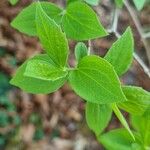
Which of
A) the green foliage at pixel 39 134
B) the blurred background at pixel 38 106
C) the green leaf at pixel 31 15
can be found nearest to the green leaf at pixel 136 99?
the green leaf at pixel 31 15

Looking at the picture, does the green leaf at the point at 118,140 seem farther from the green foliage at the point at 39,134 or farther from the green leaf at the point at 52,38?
the green foliage at the point at 39,134

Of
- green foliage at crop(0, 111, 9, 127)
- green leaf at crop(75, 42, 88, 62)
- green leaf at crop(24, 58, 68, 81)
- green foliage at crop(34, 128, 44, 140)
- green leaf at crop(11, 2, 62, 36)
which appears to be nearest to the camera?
green leaf at crop(24, 58, 68, 81)

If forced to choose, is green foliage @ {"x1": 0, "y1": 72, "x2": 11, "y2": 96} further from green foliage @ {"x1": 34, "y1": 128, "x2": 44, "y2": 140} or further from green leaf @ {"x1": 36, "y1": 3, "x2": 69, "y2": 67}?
green leaf @ {"x1": 36, "y1": 3, "x2": 69, "y2": 67}

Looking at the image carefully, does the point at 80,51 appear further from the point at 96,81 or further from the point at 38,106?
the point at 38,106

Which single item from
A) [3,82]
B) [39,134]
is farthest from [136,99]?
[39,134]

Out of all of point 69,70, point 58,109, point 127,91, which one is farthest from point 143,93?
point 58,109

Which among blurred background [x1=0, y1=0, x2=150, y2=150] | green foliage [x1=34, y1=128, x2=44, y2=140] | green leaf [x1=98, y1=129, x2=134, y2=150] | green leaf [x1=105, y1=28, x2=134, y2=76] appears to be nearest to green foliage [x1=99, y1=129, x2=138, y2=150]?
green leaf [x1=98, y1=129, x2=134, y2=150]
